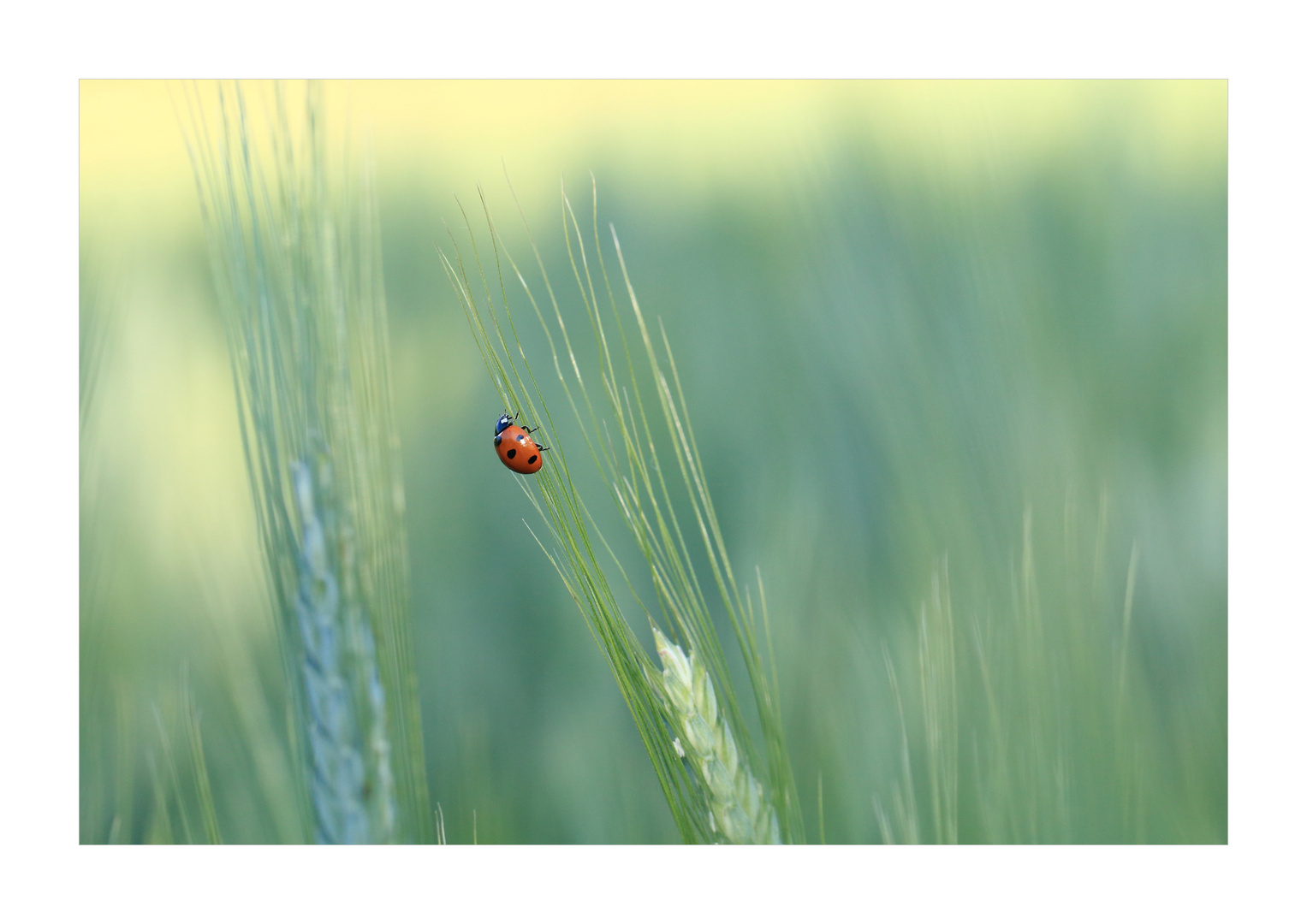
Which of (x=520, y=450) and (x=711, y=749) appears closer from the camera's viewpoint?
(x=711, y=749)

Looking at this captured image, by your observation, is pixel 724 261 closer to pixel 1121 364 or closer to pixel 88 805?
pixel 1121 364

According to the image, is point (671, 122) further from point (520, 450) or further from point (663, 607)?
point (663, 607)

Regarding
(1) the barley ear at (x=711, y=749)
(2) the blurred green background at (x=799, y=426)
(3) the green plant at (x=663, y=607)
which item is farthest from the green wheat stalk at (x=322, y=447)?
(1) the barley ear at (x=711, y=749)

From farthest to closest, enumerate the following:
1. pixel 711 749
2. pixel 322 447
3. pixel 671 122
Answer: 1. pixel 671 122
2. pixel 322 447
3. pixel 711 749

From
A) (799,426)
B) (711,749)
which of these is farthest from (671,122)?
(711,749)

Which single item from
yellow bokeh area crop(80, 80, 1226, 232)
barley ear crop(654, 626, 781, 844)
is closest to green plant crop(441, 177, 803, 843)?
barley ear crop(654, 626, 781, 844)

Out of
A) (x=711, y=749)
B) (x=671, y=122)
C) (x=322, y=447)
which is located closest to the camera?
(x=711, y=749)

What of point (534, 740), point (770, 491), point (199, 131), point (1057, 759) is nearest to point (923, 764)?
point (1057, 759)
